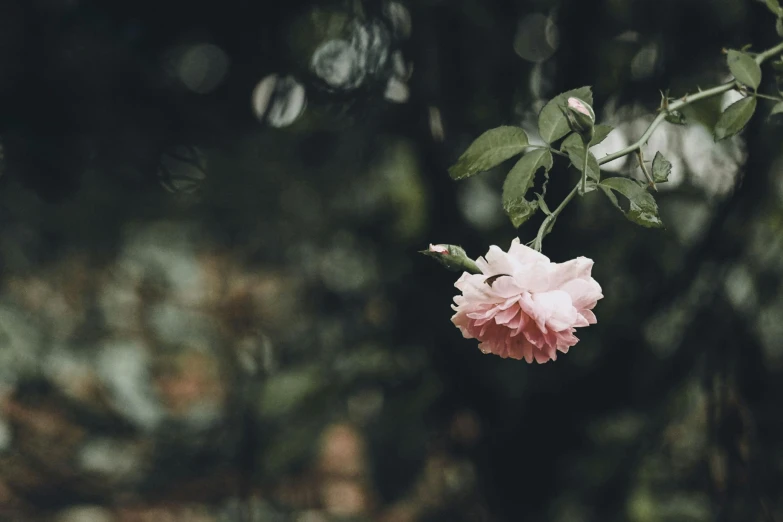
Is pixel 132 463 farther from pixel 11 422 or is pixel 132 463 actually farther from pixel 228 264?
pixel 228 264

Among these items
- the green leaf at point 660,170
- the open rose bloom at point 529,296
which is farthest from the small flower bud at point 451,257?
the green leaf at point 660,170

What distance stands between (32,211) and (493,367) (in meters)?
0.86

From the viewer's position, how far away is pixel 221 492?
6.97ft

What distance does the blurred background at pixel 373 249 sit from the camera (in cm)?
108

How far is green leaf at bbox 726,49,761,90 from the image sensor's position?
498mm

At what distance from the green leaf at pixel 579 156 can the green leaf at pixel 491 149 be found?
0.03 meters

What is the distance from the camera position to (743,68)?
502mm

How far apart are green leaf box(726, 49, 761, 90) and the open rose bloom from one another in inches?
6.9

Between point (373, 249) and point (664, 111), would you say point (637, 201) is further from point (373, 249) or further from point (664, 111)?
point (373, 249)

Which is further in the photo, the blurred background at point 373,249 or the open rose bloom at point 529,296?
the blurred background at point 373,249

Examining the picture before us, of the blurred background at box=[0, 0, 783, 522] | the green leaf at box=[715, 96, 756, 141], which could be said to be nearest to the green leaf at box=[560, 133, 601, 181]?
the green leaf at box=[715, 96, 756, 141]

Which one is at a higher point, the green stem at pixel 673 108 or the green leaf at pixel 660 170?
the green stem at pixel 673 108

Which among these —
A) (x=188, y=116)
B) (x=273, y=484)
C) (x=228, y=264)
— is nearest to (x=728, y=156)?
(x=188, y=116)

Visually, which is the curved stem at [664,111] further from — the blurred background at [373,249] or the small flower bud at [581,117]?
the blurred background at [373,249]
